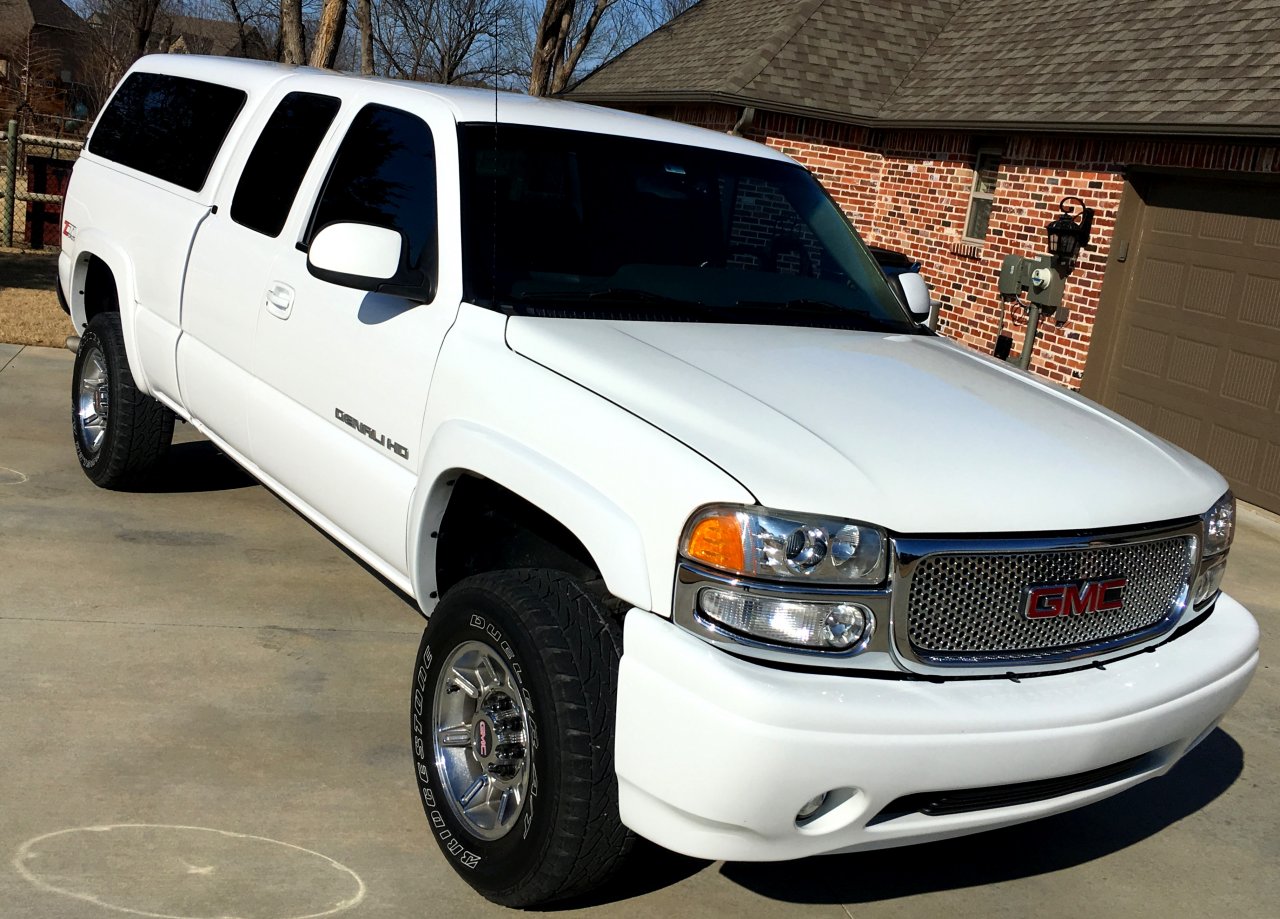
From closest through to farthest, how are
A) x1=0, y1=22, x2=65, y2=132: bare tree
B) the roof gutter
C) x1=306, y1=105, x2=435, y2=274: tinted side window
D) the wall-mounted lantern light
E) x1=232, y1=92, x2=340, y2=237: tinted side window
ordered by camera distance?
x1=306, y1=105, x2=435, y2=274: tinted side window → x1=232, y1=92, x2=340, y2=237: tinted side window → the roof gutter → the wall-mounted lantern light → x1=0, y1=22, x2=65, y2=132: bare tree

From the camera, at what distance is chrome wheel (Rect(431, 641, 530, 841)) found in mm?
3248

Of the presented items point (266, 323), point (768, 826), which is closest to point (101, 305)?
point (266, 323)

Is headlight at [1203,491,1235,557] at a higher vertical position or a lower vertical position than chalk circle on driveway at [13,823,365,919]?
higher

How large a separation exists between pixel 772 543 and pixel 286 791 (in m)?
1.81

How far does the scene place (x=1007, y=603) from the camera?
2994mm

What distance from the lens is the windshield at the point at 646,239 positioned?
383 cm

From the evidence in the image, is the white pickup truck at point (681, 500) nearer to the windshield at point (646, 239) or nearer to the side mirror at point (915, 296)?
the windshield at point (646, 239)

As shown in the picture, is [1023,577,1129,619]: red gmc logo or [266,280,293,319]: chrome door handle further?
[266,280,293,319]: chrome door handle

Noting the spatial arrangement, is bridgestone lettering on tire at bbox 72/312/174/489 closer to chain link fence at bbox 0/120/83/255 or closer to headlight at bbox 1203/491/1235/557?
headlight at bbox 1203/491/1235/557

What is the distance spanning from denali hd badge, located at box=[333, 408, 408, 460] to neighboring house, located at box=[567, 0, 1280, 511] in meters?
8.08

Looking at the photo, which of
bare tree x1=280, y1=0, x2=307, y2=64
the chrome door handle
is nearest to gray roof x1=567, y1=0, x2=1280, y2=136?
bare tree x1=280, y1=0, x2=307, y2=64

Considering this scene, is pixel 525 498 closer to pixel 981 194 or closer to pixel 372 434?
pixel 372 434

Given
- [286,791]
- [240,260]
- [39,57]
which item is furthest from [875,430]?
[39,57]

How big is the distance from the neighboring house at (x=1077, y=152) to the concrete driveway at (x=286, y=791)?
558cm
